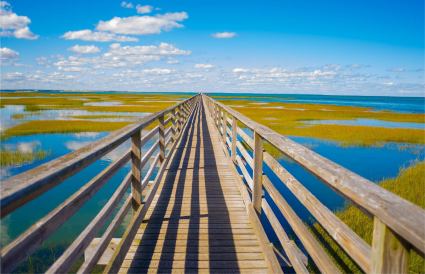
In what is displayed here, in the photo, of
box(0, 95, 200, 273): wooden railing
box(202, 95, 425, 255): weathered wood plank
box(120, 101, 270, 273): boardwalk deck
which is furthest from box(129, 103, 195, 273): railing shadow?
box(202, 95, 425, 255): weathered wood plank

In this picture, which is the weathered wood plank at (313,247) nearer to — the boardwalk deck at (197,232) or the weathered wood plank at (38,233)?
the boardwalk deck at (197,232)

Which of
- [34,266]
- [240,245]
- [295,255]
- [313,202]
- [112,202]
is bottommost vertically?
[34,266]

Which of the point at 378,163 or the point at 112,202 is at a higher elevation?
the point at 112,202

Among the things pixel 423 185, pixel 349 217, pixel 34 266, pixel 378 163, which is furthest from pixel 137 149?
pixel 378 163

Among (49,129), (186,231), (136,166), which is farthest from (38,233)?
(49,129)

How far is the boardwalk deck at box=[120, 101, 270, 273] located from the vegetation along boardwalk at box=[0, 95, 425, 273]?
0.5 inches

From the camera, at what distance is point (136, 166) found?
3.89 metres

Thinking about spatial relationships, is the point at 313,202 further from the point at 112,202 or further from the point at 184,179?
the point at 184,179

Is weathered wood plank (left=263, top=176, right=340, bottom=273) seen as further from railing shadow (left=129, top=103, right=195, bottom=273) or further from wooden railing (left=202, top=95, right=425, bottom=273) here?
railing shadow (left=129, top=103, right=195, bottom=273)

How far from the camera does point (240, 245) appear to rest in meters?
3.58

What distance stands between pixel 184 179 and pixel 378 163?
9800mm

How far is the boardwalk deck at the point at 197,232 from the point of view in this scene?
124 inches

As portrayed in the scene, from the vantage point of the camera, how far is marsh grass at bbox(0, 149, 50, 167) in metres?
12.0

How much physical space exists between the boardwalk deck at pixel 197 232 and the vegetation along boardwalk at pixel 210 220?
12mm
